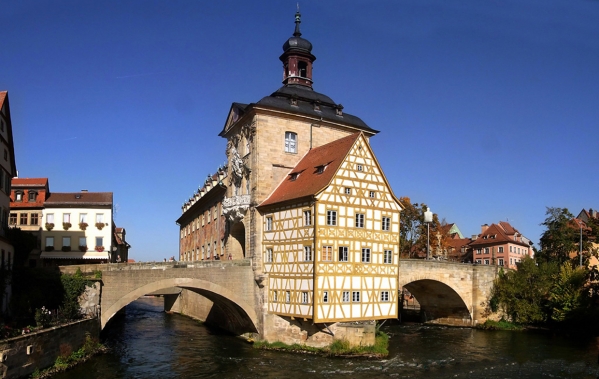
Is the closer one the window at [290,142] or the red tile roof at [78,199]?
the window at [290,142]

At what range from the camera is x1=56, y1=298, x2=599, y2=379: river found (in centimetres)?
2470

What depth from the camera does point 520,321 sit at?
40.8 m

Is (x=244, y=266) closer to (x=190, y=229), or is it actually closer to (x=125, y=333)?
(x=125, y=333)

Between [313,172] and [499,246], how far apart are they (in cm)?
5181

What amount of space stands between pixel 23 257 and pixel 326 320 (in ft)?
56.3

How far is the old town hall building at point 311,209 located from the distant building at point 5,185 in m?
12.1

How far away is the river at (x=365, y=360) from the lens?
24.7 meters

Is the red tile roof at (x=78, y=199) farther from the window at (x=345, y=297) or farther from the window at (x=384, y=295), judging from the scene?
the window at (x=384, y=295)

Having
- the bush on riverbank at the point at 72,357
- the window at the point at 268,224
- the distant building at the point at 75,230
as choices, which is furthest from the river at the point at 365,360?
the distant building at the point at 75,230

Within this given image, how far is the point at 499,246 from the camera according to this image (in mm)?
74625

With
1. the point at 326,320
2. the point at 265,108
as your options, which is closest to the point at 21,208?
the point at 265,108

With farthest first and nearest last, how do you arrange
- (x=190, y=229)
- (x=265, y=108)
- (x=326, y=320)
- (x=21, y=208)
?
1. (x=190, y=229)
2. (x=21, y=208)
3. (x=265, y=108)
4. (x=326, y=320)

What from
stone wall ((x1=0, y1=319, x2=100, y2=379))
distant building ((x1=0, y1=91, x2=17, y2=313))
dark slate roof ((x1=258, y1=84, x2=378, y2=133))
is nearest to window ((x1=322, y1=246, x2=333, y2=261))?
dark slate roof ((x1=258, y1=84, x2=378, y2=133))

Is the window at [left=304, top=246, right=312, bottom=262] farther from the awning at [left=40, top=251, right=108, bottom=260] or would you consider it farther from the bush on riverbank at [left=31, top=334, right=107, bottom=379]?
the awning at [left=40, top=251, right=108, bottom=260]
